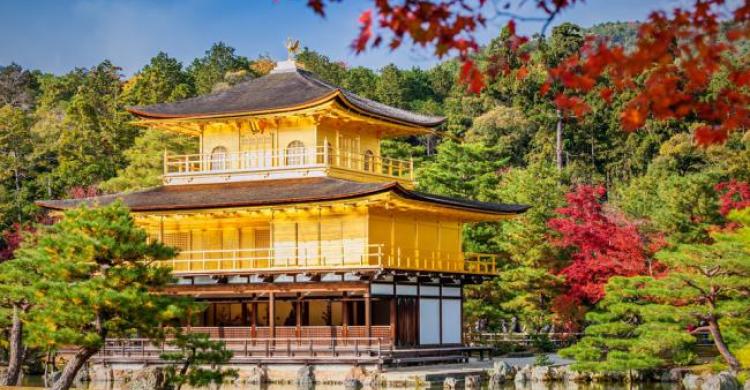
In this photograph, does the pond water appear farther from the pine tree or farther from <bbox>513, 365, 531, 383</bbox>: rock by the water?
the pine tree

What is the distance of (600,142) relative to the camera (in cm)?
6256

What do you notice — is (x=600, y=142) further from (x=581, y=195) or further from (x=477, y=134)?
(x=581, y=195)

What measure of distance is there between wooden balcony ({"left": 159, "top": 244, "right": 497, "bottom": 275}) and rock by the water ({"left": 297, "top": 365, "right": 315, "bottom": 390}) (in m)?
2.71

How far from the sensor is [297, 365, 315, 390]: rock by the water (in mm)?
29703

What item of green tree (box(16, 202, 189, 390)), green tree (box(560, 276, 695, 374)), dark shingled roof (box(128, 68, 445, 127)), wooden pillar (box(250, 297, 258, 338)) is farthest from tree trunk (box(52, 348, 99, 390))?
dark shingled roof (box(128, 68, 445, 127))

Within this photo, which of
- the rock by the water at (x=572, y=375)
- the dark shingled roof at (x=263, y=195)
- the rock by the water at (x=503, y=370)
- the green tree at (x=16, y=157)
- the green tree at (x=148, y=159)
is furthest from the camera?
the green tree at (x=16, y=157)

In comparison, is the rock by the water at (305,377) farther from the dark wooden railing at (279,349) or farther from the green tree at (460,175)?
the green tree at (460,175)

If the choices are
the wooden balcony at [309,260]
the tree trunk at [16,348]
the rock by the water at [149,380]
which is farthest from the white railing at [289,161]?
the tree trunk at [16,348]

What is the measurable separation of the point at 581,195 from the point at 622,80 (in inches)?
1237

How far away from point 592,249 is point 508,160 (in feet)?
83.3

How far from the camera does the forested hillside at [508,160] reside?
38406mm

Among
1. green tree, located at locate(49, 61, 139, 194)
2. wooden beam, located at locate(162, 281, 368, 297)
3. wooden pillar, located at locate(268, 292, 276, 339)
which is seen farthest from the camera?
green tree, located at locate(49, 61, 139, 194)

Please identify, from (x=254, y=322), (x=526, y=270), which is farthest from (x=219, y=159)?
(x=526, y=270)

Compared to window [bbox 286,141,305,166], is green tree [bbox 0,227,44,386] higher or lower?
lower
